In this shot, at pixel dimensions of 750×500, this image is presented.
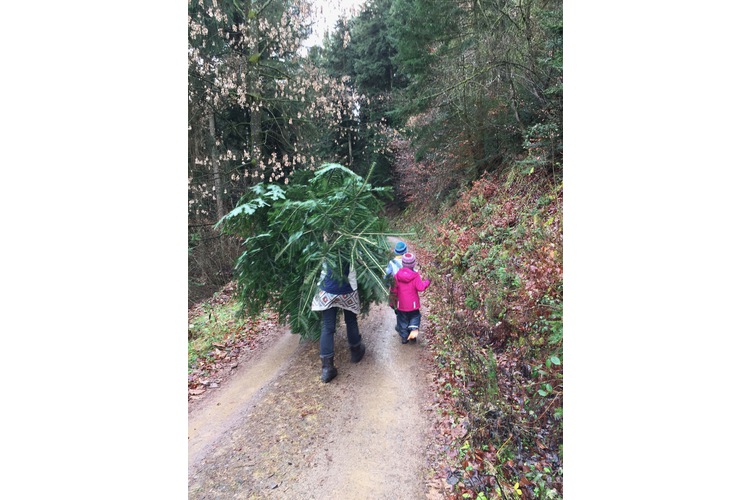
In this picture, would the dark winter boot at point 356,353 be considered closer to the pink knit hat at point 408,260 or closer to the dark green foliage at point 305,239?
the dark green foliage at point 305,239

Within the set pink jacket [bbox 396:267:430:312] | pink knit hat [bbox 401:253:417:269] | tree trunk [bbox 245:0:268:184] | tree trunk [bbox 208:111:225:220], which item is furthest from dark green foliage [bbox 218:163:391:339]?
tree trunk [bbox 208:111:225:220]

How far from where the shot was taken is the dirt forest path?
3.09 m

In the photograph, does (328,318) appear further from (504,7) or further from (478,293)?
(504,7)

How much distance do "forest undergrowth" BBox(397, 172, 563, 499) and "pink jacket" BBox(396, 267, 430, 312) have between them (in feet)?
2.43

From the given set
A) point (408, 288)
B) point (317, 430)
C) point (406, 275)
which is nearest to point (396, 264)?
point (406, 275)

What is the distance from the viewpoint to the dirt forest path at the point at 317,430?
309 cm

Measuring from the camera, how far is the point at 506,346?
15.1ft

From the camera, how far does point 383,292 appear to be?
4.03 m

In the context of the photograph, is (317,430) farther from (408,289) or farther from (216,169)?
(216,169)

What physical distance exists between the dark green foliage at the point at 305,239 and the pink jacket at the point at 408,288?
0.73 m

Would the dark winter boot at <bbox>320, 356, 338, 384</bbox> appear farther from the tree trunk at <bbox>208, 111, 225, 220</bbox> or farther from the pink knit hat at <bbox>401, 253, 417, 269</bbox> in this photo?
the tree trunk at <bbox>208, 111, 225, 220</bbox>

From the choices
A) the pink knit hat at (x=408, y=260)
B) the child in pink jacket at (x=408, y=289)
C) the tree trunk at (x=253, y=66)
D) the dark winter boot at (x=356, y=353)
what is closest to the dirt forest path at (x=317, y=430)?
the dark winter boot at (x=356, y=353)

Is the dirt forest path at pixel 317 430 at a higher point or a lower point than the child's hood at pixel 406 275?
lower
